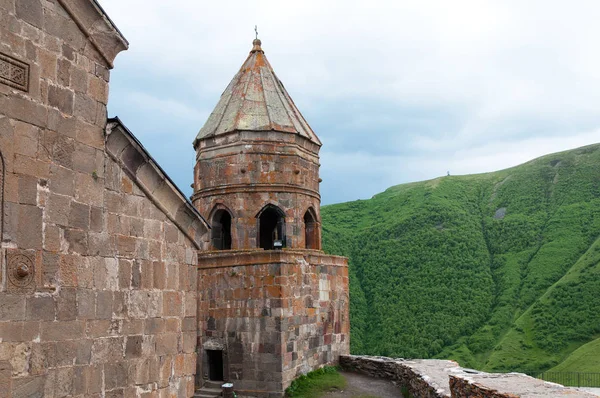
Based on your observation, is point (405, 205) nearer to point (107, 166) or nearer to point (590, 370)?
point (590, 370)

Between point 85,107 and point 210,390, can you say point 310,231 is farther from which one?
point 85,107

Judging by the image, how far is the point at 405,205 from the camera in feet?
147

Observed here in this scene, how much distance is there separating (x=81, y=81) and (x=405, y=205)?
41571mm

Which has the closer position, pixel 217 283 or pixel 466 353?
pixel 217 283

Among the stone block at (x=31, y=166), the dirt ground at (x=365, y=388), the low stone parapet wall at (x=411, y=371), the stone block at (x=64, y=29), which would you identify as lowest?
the dirt ground at (x=365, y=388)

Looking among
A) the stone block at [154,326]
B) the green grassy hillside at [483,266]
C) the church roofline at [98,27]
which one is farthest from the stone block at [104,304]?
the green grassy hillside at [483,266]

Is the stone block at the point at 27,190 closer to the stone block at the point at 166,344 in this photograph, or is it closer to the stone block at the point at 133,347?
the stone block at the point at 133,347

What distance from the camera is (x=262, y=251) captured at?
35.0 feet

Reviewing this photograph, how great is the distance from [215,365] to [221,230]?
2947 millimetres

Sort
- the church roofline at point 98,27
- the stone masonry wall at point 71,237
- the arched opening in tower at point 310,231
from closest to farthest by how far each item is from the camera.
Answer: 1. the stone masonry wall at point 71,237
2. the church roofline at point 98,27
3. the arched opening in tower at point 310,231

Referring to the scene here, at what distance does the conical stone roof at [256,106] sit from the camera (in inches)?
472

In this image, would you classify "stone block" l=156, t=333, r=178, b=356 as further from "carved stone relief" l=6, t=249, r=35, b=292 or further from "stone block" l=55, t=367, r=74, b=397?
"carved stone relief" l=6, t=249, r=35, b=292

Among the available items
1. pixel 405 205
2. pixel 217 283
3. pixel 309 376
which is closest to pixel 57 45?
pixel 217 283

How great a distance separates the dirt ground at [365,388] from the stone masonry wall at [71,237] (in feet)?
19.9
